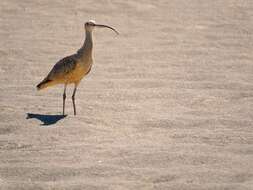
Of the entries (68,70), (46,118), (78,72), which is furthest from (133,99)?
(46,118)

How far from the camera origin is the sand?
28.1ft

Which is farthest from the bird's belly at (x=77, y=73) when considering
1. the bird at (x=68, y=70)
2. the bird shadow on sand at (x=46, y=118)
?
the bird shadow on sand at (x=46, y=118)

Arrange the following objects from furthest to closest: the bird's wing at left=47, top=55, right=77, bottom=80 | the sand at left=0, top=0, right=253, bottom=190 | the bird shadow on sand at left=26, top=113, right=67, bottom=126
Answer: the bird's wing at left=47, top=55, right=77, bottom=80, the bird shadow on sand at left=26, top=113, right=67, bottom=126, the sand at left=0, top=0, right=253, bottom=190

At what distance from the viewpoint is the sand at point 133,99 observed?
8562mm

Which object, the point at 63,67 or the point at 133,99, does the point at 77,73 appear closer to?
the point at 63,67

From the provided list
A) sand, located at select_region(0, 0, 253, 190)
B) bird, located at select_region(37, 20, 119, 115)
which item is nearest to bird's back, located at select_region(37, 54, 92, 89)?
bird, located at select_region(37, 20, 119, 115)

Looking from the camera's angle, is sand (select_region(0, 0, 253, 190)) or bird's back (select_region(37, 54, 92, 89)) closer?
sand (select_region(0, 0, 253, 190))

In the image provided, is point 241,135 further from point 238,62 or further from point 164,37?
point 164,37

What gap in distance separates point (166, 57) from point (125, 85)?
1.89 metres

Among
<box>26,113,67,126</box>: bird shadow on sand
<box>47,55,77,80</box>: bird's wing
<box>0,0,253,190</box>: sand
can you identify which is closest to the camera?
<box>0,0,253,190</box>: sand

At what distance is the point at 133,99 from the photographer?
478 inches

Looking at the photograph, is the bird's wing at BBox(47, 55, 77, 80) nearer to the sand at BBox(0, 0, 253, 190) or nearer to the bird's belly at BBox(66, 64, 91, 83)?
the bird's belly at BBox(66, 64, 91, 83)

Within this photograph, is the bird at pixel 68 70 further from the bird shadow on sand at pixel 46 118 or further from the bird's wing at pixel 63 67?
the bird shadow on sand at pixel 46 118

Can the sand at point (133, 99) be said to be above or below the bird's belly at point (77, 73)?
below
